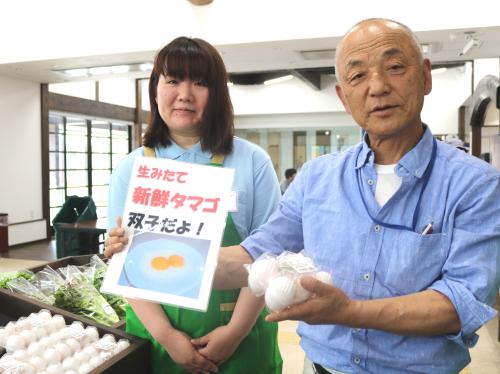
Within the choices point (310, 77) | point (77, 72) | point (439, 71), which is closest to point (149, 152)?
point (77, 72)

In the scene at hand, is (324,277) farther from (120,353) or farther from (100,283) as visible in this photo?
(100,283)

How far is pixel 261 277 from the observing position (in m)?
1.02

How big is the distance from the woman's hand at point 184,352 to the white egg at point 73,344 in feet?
1.26

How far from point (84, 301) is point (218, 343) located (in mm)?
1621

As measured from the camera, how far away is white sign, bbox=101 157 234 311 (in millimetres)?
1165

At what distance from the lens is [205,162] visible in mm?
1658

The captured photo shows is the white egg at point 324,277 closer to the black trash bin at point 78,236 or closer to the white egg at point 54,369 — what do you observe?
the white egg at point 54,369

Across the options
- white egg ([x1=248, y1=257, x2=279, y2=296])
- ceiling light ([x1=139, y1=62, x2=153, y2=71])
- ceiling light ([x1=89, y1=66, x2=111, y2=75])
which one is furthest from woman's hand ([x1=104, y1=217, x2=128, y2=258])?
ceiling light ([x1=89, y1=66, x2=111, y2=75])

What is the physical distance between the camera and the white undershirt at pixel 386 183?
1.19 meters

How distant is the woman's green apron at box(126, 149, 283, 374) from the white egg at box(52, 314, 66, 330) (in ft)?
1.40

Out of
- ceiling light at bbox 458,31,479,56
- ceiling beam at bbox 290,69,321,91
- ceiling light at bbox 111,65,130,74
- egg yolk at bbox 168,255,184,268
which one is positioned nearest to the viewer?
egg yolk at bbox 168,255,184,268

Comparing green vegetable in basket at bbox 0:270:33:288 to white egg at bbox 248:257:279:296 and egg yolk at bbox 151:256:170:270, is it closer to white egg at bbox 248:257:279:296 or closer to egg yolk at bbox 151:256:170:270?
egg yolk at bbox 151:256:170:270

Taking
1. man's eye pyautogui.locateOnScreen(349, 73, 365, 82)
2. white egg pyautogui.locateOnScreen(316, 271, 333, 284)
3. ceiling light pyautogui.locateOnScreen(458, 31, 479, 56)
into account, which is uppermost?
ceiling light pyautogui.locateOnScreen(458, 31, 479, 56)

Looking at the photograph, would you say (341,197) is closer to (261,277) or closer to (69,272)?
(261,277)
